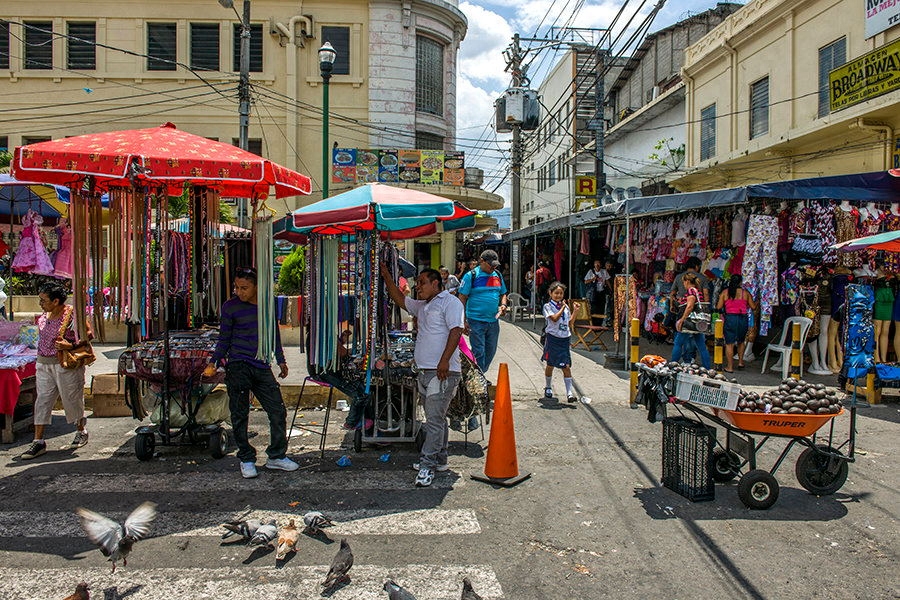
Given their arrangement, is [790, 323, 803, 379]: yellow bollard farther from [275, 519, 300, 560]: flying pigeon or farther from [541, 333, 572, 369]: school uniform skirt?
[275, 519, 300, 560]: flying pigeon

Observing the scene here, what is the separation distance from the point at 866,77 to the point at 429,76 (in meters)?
15.4

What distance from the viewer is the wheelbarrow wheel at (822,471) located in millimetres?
5398

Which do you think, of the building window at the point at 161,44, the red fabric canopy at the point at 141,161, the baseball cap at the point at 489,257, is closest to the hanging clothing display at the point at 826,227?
the baseball cap at the point at 489,257

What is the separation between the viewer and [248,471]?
5.86 metres

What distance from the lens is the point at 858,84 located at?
1403 cm

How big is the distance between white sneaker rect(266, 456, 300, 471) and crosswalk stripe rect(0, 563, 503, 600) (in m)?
1.87

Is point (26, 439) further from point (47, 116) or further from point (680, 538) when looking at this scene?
point (47, 116)

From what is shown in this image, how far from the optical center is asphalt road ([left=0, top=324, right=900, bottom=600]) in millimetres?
3967

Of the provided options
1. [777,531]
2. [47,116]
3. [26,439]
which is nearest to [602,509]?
[777,531]

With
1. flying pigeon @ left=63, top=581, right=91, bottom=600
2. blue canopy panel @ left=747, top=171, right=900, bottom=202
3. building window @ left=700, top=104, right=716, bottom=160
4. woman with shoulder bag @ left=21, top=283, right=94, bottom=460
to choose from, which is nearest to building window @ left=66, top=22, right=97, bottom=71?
woman with shoulder bag @ left=21, top=283, right=94, bottom=460

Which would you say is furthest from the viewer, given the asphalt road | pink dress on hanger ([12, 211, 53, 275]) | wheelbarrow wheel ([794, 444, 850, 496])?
pink dress on hanger ([12, 211, 53, 275])

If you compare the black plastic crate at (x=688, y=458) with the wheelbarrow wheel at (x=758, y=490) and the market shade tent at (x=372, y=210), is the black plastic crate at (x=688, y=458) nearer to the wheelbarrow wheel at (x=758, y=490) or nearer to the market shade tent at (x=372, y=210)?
the wheelbarrow wheel at (x=758, y=490)

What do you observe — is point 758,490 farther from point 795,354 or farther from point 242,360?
point 795,354

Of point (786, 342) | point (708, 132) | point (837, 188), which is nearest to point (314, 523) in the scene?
point (837, 188)
